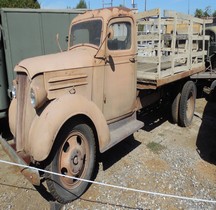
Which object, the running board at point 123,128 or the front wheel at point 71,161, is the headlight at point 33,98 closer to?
the front wheel at point 71,161

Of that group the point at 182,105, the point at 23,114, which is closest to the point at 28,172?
the point at 23,114

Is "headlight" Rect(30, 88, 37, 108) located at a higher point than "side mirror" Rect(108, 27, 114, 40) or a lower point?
lower

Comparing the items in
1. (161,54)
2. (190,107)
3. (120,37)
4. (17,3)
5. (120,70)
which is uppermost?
(17,3)

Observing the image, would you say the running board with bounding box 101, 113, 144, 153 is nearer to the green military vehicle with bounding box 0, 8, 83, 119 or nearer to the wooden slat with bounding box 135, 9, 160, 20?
the wooden slat with bounding box 135, 9, 160, 20

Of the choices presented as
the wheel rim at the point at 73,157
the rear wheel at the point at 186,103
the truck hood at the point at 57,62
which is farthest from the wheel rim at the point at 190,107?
the wheel rim at the point at 73,157

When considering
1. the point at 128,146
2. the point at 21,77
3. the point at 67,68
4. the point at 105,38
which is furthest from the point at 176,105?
the point at 21,77

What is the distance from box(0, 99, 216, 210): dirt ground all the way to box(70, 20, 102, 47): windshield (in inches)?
75.5

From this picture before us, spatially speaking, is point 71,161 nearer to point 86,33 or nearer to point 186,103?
point 86,33

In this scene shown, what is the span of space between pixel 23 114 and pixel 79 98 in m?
0.72

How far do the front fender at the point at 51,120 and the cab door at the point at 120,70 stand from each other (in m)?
0.66

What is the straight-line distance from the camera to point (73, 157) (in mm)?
3473

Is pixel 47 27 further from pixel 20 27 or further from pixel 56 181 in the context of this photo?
pixel 56 181

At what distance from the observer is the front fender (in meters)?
3.03

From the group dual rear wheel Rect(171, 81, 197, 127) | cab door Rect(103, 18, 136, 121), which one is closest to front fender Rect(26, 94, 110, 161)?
cab door Rect(103, 18, 136, 121)
